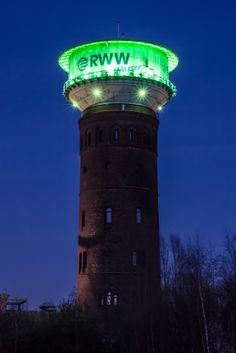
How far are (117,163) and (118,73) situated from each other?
22.6 feet

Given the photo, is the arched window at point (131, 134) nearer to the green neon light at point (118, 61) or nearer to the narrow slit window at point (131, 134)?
the narrow slit window at point (131, 134)

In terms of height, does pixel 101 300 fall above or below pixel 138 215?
below

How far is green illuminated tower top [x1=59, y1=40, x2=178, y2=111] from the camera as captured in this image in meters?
52.5

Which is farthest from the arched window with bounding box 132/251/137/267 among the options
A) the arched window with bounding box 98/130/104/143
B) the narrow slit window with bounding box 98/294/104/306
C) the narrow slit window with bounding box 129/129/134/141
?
the arched window with bounding box 98/130/104/143

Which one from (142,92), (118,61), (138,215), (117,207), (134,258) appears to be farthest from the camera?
(142,92)

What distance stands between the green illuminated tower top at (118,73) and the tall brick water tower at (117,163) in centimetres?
8

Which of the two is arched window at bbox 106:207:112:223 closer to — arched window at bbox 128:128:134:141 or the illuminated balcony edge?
arched window at bbox 128:128:134:141

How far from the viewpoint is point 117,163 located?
169ft

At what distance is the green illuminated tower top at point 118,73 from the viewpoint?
5247 centimetres

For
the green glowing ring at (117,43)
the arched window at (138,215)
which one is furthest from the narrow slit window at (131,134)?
the green glowing ring at (117,43)

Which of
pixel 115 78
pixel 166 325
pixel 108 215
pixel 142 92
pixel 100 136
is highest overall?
pixel 115 78

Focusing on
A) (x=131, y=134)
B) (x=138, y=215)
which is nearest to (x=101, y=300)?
(x=138, y=215)

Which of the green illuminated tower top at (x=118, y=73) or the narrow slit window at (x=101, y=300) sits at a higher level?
the green illuminated tower top at (x=118, y=73)

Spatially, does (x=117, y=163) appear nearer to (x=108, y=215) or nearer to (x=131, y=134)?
(x=131, y=134)
